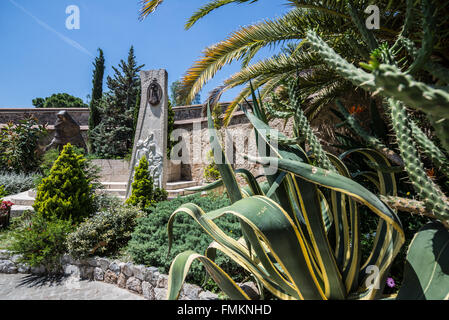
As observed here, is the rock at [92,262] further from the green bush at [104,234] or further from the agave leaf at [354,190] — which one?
the agave leaf at [354,190]

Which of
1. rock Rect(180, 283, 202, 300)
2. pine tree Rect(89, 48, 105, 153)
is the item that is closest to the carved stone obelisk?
rock Rect(180, 283, 202, 300)

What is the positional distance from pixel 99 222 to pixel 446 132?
3.74 metres

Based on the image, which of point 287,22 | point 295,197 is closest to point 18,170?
point 287,22

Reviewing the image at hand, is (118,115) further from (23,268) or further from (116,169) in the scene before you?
(23,268)

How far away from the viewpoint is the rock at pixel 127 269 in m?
2.79

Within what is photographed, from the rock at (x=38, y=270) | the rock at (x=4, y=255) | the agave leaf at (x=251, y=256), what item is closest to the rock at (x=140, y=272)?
the rock at (x=38, y=270)

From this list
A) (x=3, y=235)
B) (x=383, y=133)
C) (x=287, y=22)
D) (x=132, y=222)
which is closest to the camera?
(x=383, y=133)

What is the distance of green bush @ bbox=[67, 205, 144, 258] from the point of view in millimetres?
3104

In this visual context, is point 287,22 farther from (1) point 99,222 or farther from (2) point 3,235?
(2) point 3,235

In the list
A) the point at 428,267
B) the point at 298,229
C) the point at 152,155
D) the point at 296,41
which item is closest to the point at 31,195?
the point at 152,155

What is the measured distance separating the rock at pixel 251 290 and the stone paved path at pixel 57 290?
125 cm

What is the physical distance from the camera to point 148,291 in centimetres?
258

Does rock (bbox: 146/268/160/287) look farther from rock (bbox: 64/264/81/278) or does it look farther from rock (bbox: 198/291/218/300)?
rock (bbox: 64/264/81/278)

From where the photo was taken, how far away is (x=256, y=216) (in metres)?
0.92
